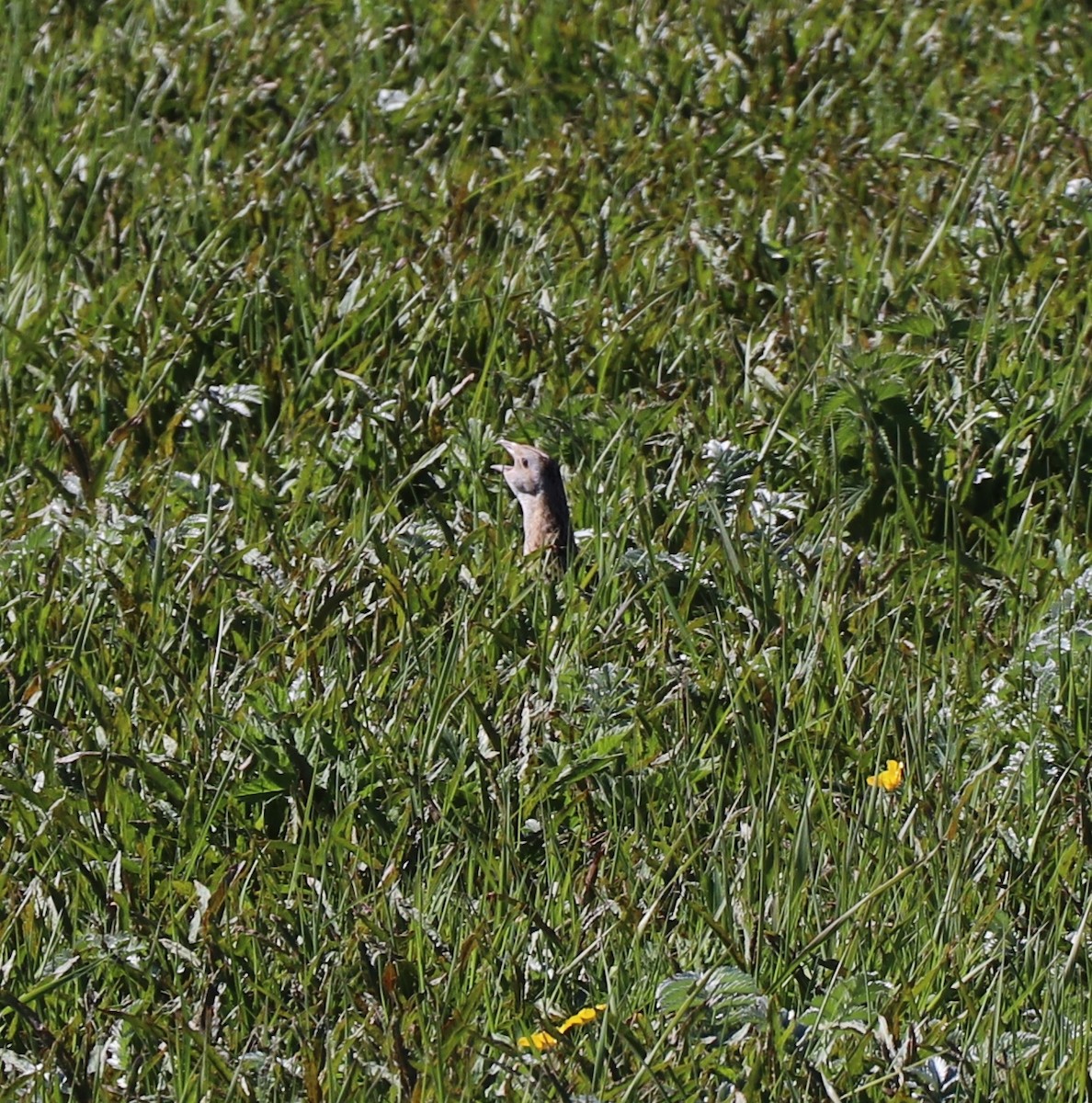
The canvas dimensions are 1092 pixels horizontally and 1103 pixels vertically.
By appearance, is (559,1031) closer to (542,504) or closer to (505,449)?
(542,504)

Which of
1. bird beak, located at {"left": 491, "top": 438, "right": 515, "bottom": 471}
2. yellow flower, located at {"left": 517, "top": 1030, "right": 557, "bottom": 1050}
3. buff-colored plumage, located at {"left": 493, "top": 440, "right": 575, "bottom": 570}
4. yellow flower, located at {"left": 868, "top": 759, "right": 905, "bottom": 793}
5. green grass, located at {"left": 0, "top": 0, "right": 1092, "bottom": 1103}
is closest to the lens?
yellow flower, located at {"left": 517, "top": 1030, "right": 557, "bottom": 1050}

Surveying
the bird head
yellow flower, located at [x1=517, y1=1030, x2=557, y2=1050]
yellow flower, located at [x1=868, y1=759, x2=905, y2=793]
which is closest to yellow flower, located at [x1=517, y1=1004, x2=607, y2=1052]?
yellow flower, located at [x1=517, y1=1030, x2=557, y2=1050]

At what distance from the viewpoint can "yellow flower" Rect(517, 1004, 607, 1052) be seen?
8.54 ft

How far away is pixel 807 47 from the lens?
6.06m

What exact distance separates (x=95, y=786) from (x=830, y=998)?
1239 millimetres

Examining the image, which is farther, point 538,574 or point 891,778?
point 538,574

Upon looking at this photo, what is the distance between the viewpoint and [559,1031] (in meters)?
2.65

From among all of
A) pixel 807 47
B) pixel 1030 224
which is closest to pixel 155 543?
pixel 1030 224

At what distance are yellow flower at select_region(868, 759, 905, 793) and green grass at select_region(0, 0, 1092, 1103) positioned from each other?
0.05 m

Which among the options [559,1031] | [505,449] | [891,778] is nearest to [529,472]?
[505,449]

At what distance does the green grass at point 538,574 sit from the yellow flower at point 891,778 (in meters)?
0.05

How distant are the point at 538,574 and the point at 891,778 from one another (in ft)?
2.84

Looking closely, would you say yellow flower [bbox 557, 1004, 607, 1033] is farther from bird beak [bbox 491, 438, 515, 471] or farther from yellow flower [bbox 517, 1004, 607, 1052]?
bird beak [bbox 491, 438, 515, 471]

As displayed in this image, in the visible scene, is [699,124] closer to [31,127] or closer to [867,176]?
[867,176]
